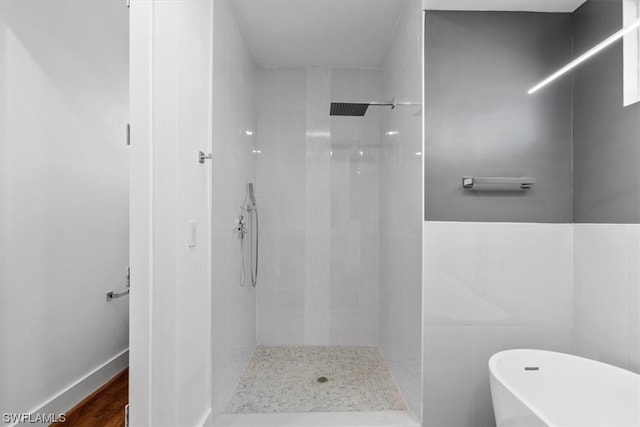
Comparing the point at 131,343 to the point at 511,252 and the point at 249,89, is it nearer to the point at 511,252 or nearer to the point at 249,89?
the point at 511,252

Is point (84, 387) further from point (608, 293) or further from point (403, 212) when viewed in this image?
point (608, 293)

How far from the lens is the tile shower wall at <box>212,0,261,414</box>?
2.18 meters

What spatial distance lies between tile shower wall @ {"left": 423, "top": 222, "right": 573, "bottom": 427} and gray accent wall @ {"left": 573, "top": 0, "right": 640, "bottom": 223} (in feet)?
0.82

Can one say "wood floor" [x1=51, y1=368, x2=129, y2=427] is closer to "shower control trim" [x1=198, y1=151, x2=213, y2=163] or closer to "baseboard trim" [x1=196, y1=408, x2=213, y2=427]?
"baseboard trim" [x1=196, y1=408, x2=213, y2=427]

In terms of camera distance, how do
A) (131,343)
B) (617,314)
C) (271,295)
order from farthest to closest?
(271,295) < (617,314) < (131,343)

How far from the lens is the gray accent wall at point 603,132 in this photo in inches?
69.7

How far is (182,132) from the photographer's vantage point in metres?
1.68

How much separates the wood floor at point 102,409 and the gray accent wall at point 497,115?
2.26m

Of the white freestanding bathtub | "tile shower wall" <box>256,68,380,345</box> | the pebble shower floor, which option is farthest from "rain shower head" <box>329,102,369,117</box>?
the pebble shower floor

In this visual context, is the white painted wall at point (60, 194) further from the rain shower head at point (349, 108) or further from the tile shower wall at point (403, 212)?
the tile shower wall at point (403, 212)

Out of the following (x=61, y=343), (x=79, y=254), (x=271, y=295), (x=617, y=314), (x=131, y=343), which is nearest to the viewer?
(x=131, y=343)

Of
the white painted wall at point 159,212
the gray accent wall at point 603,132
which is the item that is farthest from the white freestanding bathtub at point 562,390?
the white painted wall at point 159,212

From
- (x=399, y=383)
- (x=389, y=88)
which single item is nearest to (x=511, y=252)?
(x=399, y=383)

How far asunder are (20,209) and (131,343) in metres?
1.13
